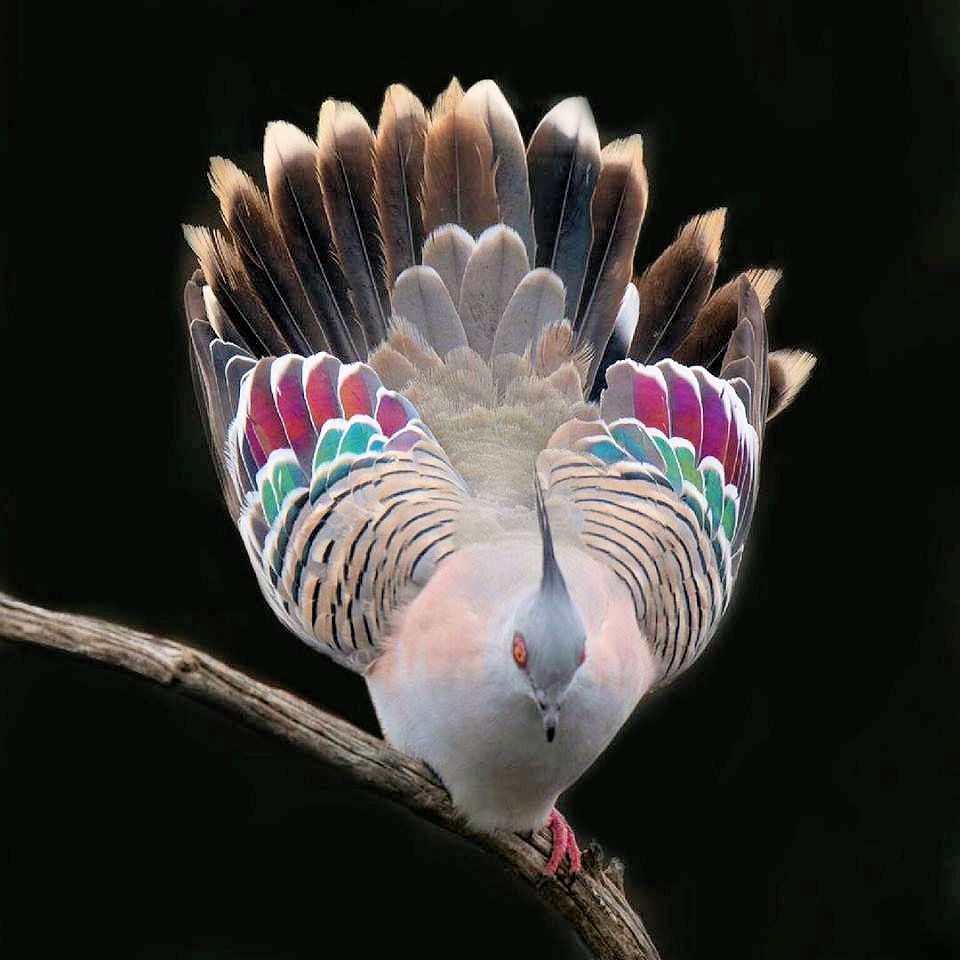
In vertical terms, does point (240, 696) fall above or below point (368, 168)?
below

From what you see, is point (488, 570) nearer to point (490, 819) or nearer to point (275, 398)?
point (490, 819)

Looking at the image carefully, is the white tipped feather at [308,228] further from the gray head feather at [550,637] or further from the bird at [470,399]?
the gray head feather at [550,637]

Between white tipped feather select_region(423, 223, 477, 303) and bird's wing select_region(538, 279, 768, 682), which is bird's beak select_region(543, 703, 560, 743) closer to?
bird's wing select_region(538, 279, 768, 682)


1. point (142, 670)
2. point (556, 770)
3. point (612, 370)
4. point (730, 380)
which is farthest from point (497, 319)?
point (142, 670)

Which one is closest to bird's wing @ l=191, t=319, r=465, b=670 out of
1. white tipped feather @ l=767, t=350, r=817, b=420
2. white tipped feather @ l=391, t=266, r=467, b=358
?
white tipped feather @ l=391, t=266, r=467, b=358

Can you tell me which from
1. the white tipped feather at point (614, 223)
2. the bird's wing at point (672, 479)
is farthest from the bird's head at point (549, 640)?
the white tipped feather at point (614, 223)
